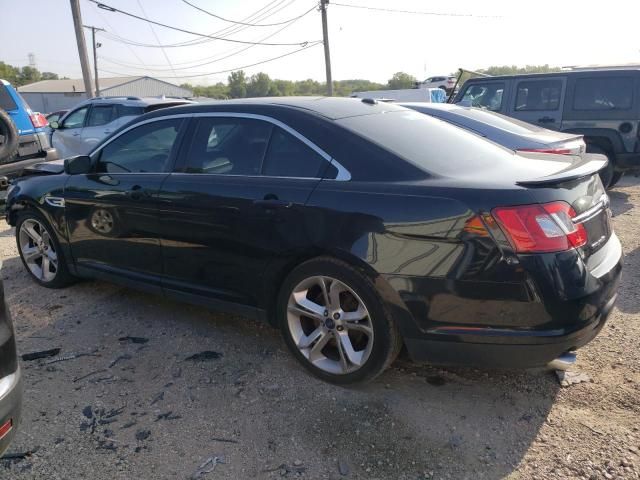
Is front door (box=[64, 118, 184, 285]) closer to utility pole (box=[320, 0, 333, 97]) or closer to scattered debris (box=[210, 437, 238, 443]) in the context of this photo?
scattered debris (box=[210, 437, 238, 443])

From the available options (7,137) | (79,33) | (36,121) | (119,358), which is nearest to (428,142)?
(119,358)

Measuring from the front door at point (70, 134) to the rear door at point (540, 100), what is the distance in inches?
321

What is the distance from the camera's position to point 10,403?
211 cm

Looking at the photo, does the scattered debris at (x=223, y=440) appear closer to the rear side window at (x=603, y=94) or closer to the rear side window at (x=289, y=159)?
the rear side window at (x=289, y=159)

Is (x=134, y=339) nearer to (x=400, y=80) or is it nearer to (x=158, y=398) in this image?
(x=158, y=398)

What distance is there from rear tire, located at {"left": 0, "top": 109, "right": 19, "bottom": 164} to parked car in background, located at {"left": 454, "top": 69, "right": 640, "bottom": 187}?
7710 mm

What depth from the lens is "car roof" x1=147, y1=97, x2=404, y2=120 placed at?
11.0 ft

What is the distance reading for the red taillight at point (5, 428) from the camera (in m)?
2.07

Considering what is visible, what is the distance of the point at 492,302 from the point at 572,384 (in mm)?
990

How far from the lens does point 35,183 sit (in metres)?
4.77

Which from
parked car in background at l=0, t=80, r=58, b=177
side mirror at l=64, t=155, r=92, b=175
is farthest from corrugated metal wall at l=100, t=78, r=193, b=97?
side mirror at l=64, t=155, r=92, b=175

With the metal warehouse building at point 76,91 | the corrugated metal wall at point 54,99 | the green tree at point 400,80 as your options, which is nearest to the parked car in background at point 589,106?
the green tree at point 400,80

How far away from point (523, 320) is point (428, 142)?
123 cm

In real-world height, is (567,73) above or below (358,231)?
above
